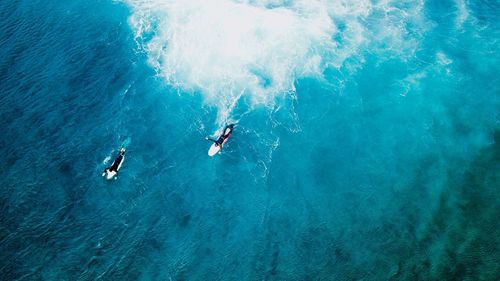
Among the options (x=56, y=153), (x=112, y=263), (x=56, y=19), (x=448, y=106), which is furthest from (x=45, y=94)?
(x=448, y=106)

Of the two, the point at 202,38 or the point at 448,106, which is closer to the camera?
the point at 448,106

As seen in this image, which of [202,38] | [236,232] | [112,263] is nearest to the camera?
[112,263]

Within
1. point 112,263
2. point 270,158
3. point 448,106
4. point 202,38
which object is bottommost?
point 112,263

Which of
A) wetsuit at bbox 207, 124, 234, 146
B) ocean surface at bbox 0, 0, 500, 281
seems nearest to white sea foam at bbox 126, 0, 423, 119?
ocean surface at bbox 0, 0, 500, 281

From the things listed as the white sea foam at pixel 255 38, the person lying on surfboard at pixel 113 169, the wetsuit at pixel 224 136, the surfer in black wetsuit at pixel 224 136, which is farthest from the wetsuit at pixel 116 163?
the white sea foam at pixel 255 38

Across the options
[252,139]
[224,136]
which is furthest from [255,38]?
[224,136]

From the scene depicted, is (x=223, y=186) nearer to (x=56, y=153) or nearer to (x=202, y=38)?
(x=56, y=153)

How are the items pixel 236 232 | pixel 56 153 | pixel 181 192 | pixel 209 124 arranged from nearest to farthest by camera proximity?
pixel 236 232
pixel 181 192
pixel 56 153
pixel 209 124

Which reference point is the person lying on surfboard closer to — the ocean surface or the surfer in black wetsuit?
the ocean surface
